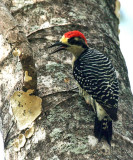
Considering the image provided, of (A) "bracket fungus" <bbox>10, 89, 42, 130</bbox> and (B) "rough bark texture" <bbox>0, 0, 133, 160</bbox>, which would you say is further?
(A) "bracket fungus" <bbox>10, 89, 42, 130</bbox>

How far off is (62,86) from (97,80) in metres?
0.63

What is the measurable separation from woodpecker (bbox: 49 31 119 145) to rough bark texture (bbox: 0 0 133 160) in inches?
3.0

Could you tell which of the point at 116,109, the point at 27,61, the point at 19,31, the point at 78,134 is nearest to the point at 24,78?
the point at 27,61

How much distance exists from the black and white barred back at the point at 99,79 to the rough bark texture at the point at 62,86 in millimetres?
81

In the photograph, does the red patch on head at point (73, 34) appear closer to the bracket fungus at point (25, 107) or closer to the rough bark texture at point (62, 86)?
the rough bark texture at point (62, 86)

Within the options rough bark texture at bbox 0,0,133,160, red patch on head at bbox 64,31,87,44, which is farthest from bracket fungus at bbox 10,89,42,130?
red patch on head at bbox 64,31,87,44

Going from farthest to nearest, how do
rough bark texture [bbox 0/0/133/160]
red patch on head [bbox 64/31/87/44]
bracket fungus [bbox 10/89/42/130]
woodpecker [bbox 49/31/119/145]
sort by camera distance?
red patch on head [bbox 64/31/87/44] < woodpecker [bbox 49/31/119/145] < bracket fungus [bbox 10/89/42/130] < rough bark texture [bbox 0/0/133/160]

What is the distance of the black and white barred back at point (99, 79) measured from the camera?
10.2ft

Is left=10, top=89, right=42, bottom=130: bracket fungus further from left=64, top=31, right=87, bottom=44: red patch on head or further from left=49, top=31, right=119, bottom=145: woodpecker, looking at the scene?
left=64, top=31, right=87, bottom=44: red patch on head

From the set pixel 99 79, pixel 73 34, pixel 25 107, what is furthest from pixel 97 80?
pixel 25 107

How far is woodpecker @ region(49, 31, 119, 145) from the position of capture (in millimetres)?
3049

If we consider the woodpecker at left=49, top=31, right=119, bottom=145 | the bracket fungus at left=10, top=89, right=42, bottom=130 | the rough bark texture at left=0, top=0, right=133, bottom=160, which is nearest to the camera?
the rough bark texture at left=0, top=0, right=133, bottom=160

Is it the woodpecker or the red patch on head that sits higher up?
the red patch on head

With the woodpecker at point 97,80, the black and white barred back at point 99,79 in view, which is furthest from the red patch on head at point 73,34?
the black and white barred back at point 99,79
